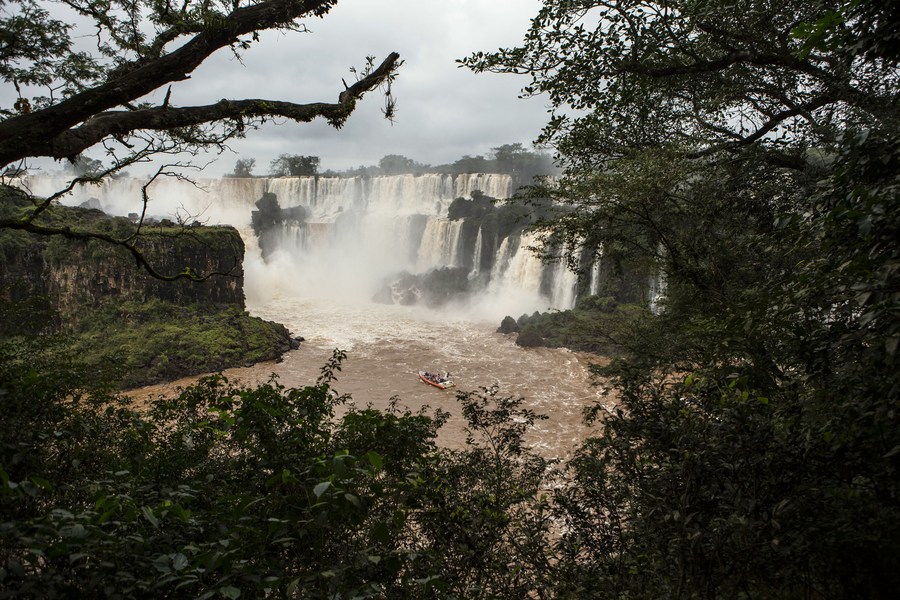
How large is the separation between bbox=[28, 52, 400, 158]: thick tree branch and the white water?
9593 millimetres

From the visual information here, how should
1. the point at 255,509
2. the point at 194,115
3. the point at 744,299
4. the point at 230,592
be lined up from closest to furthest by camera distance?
the point at 230,592, the point at 255,509, the point at 194,115, the point at 744,299

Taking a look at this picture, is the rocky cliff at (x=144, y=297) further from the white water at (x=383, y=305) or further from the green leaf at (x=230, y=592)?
the green leaf at (x=230, y=592)

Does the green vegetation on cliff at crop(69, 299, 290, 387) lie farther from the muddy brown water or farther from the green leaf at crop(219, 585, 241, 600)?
the green leaf at crop(219, 585, 241, 600)

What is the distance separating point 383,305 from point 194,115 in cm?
3406

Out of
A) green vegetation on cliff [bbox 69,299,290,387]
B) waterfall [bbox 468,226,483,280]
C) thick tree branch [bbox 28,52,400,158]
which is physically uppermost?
thick tree branch [bbox 28,52,400,158]

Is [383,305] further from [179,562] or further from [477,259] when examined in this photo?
[179,562]

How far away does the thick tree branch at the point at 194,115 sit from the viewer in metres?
3.61

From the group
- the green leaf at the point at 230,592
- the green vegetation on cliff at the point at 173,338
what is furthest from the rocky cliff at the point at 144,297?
the green leaf at the point at 230,592

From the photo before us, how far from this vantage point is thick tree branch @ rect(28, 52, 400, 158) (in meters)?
3.61

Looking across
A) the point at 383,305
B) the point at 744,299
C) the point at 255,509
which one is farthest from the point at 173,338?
the point at 744,299

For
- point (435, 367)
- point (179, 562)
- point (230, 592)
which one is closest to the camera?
point (230, 592)

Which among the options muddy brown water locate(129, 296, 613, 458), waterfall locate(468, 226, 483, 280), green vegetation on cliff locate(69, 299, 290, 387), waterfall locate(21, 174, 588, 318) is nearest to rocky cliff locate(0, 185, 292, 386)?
green vegetation on cliff locate(69, 299, 290, 387)

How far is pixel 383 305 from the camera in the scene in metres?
38.0

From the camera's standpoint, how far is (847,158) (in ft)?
8.39
